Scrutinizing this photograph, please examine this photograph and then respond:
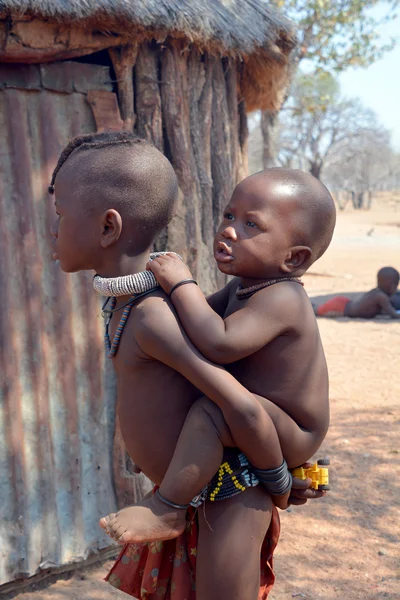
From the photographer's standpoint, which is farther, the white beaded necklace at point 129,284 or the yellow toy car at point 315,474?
the yellow toy car at point 315,474

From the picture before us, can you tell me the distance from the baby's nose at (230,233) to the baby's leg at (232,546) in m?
0.63

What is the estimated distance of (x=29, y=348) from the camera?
3.22 metres

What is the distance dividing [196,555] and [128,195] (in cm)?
95

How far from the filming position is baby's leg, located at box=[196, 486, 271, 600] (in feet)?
5.19

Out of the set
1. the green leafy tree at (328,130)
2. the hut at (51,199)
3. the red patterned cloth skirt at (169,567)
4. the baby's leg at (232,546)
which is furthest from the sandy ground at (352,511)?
the green leafy tree at (328,130)

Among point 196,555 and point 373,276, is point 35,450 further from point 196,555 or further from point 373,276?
point 373,276

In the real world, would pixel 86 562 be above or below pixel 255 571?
below

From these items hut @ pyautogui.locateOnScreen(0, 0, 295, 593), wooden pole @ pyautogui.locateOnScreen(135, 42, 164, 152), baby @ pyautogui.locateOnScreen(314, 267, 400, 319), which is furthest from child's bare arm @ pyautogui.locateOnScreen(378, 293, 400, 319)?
wooden pole @ pyautogui.locateOnScreen(135, 42, 164, 152)

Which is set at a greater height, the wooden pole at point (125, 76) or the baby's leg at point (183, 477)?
the wooden pole at point (125, 76)

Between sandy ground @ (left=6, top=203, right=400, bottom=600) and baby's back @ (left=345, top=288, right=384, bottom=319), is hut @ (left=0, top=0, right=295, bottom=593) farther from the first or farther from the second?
baby's back @ (left=345, top=288, right=384, bottom=319)

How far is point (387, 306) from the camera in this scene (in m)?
9.73

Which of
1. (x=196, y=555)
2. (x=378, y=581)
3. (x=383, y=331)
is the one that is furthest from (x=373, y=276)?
(x=196, y=555)

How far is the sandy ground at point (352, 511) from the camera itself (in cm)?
344

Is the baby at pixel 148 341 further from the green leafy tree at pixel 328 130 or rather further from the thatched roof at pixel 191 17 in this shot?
the green leafy tree at pixel 328 130
